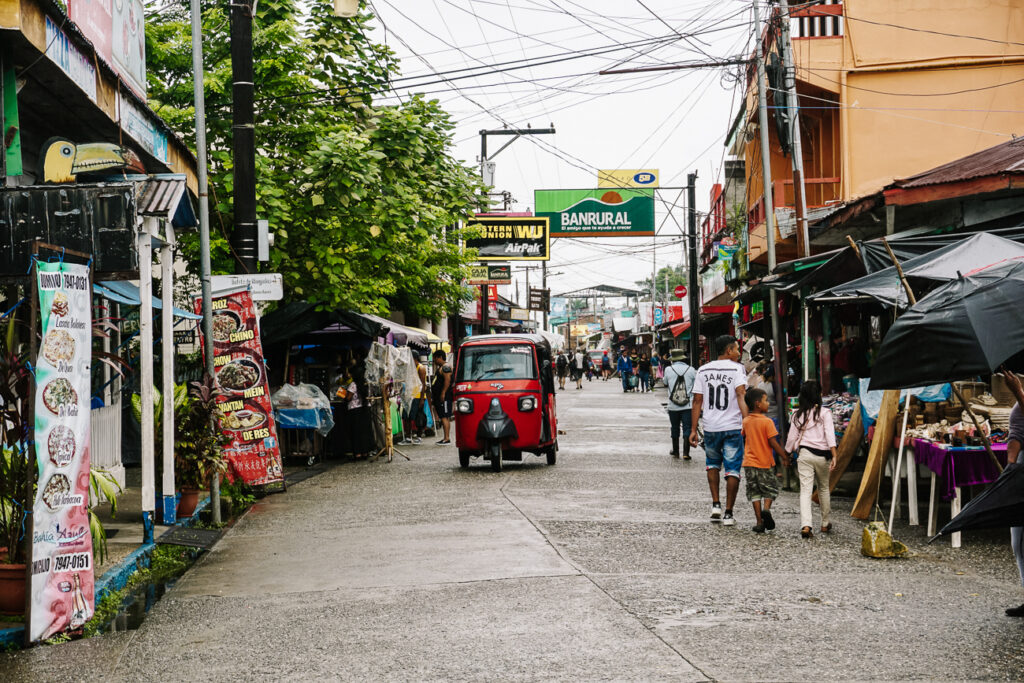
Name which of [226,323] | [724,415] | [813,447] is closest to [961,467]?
[813,447]

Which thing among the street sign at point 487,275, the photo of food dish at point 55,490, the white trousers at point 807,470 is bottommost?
the white trousers at point 807,470

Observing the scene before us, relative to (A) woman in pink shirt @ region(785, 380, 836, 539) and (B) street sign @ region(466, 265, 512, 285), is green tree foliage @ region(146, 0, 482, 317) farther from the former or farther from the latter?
(B) street sign @ region(466, 265, 512, 285)

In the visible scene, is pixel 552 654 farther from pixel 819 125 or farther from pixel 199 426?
pixel 819 125

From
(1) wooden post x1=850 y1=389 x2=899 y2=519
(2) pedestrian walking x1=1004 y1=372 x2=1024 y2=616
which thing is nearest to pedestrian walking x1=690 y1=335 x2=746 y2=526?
(1) wooden post x1=850 y1=389 x2=899 y2=519

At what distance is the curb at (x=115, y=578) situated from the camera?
21.8ft

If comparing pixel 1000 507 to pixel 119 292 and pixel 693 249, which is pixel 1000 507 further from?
pixel 693 249

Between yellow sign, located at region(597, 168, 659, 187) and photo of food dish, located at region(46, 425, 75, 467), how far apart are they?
2848 centimetres

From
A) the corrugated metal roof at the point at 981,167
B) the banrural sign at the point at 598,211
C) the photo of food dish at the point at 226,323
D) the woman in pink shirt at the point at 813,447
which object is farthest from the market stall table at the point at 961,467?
the banrural sign at the point at 598,211

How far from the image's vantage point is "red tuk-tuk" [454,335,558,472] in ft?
54.4

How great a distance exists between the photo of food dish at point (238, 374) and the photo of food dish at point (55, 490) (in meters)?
6.88

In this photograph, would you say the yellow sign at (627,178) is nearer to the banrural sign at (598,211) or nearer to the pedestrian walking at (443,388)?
the banrural sign at (598,211)

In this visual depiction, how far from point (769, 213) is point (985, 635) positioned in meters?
12.4

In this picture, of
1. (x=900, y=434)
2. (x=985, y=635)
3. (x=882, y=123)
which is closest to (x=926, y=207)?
(x=900, y=434)

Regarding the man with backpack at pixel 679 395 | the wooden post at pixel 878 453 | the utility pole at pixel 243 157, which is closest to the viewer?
the wooden post at pixel 878 453
